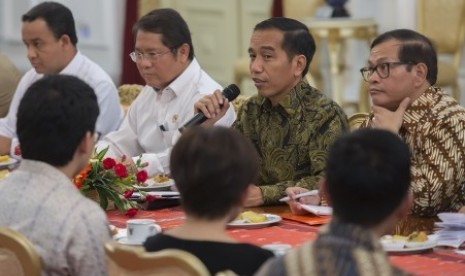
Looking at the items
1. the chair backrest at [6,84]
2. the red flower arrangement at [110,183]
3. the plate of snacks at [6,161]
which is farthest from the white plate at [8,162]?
the chair backrest at [6,84]

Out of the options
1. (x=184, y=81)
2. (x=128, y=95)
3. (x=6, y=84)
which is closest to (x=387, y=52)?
(x=184, y=81)

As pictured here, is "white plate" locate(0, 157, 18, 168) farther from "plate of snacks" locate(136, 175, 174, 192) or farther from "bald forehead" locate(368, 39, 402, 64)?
"bald forehead" locate(368, 39, 402, 64)

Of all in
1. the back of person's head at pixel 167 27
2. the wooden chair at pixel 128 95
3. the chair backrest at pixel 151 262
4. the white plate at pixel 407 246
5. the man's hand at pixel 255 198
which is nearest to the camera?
the chair backrest at pixel 151 262

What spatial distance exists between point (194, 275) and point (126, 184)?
4.73 feet

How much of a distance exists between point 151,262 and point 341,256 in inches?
17.3

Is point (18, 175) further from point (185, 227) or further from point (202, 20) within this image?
point (202, 20)

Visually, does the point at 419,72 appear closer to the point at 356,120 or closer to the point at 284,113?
the point at 284,113

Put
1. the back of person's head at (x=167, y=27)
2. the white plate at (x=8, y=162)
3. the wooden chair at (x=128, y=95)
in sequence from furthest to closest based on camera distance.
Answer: the wooden chair at (x=128, y=95) → the back of person's head at (x=167, y=27) → the white plate at (x=8, y=162)

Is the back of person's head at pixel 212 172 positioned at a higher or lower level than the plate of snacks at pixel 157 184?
higher

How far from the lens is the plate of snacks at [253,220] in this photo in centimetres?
320

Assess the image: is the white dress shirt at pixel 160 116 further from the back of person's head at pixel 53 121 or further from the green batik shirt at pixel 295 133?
the back of person's head at pixel 53 121

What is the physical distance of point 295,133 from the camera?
375cm

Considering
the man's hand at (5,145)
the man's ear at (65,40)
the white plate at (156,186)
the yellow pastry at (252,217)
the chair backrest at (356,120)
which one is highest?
the man's ear at (65,40)

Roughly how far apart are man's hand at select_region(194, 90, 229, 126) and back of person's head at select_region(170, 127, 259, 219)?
4.90ft
